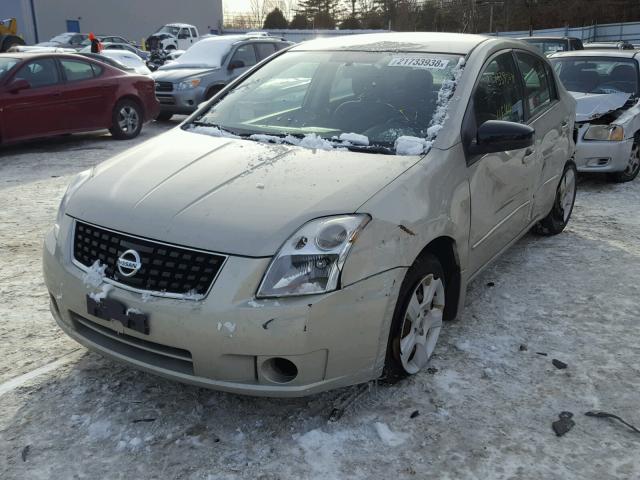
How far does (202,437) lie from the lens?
263 cm

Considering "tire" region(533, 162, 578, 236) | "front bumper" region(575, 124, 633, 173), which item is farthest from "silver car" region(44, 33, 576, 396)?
"front bumper" region(575, 124, 633, 173)

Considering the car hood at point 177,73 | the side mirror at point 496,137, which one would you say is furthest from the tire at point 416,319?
the car hood at point 177,73

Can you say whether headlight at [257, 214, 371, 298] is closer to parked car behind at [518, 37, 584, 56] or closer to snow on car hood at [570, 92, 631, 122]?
snow on car hood at [570, 92, 631, 122]

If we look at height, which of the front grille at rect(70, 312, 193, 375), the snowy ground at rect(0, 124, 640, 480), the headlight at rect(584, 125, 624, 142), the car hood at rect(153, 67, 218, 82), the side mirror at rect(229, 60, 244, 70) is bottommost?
the snowy ground at rect(0, 124, 640, 480)

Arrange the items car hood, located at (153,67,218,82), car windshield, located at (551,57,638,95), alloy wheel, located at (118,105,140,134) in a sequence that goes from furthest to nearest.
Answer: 1. car hood, located at (153,67,218,82)
2. alloy wheel, located at (118,105,140,134)
3. car windshield, located at (551,57,638,95)

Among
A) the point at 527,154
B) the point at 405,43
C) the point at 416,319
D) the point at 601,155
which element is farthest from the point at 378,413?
the point at 601,155

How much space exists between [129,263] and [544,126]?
10.5 ft

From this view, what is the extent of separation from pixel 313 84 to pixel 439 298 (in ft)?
5.48

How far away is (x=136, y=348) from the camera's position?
8.63ft

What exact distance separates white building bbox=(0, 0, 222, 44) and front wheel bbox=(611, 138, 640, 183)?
41704 millimetres

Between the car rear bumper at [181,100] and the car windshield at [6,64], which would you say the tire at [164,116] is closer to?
the car rear bumper at [181,100]

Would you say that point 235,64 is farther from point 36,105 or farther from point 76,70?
point 36,105

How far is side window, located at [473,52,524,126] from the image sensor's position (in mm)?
3573

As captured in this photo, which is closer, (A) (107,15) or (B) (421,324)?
(B) (421,324)
